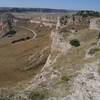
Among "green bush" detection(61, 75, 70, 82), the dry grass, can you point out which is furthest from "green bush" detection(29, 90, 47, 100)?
the dry grass

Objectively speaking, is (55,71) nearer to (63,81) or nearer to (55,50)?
(63,81)

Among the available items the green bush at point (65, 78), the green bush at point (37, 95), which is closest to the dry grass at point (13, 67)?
the green bush at point (65, 78)

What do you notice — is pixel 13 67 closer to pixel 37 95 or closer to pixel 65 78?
pixel 65 78

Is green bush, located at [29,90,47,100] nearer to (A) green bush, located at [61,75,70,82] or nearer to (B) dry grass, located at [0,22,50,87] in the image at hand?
(A) green bush, located at [61,75,70,82]

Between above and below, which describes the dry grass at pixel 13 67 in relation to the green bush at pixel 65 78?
below

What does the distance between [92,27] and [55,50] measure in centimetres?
923

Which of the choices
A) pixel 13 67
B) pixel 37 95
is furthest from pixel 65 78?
pixel 13 67

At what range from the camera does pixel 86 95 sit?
2055 cm

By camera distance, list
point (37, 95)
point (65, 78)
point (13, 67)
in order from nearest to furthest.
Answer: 1. point (37, 95)
2. point (65, 78)
3. point (13, 67)

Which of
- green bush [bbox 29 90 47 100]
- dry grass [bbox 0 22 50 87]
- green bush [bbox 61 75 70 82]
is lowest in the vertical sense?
dry grass [bbox 0 22 50 87]

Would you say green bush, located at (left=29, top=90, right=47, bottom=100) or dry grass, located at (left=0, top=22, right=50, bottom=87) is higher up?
green bush, located at (left=29, top=90, right=47, bottom=100)

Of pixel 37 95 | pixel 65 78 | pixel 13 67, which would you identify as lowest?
pixel 13 67

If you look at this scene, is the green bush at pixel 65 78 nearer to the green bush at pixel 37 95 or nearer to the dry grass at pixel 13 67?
the green bush at pixel 37 95

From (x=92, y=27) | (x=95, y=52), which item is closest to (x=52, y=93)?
(x=95, y=52)
